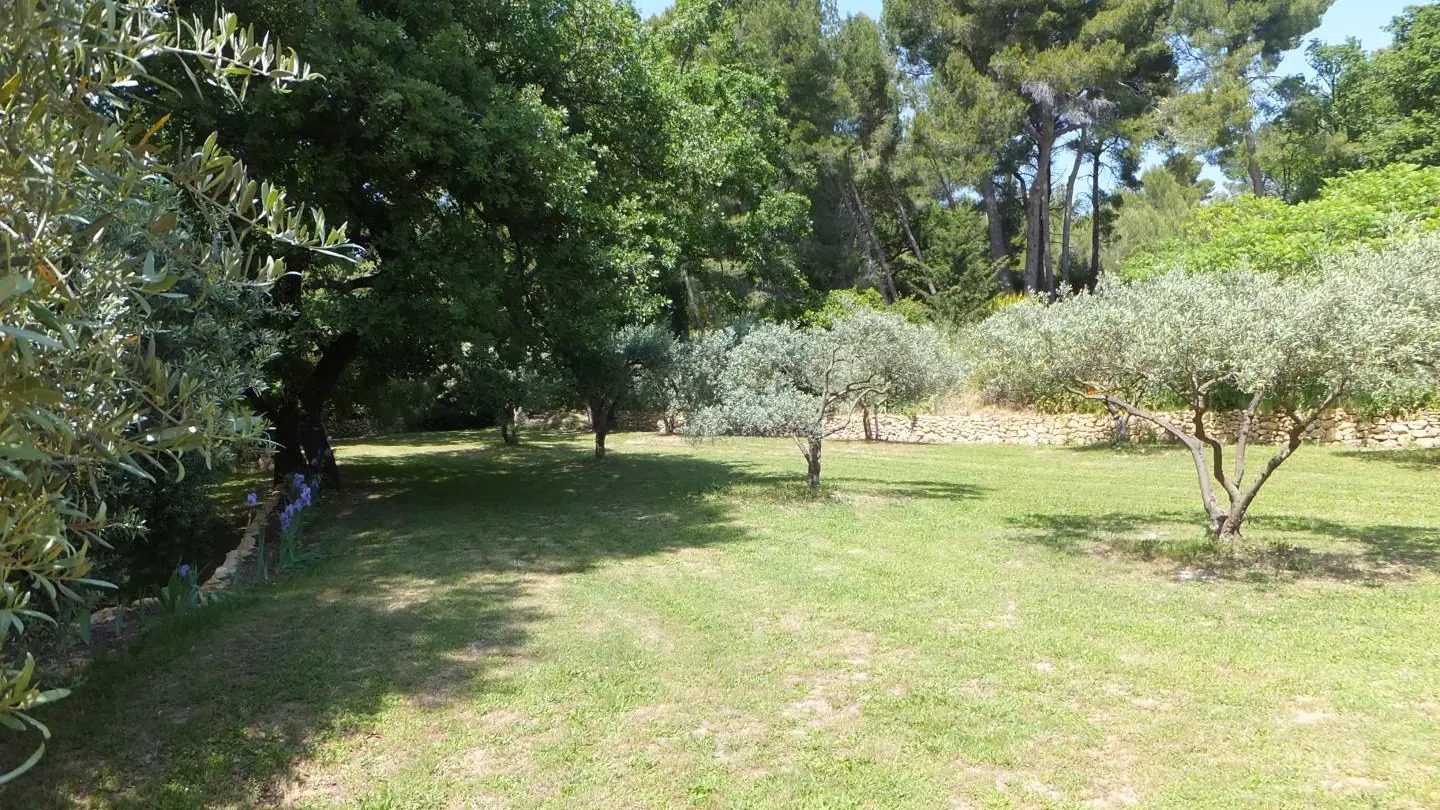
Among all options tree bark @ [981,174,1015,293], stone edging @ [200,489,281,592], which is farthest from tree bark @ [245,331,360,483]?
tree bark @ [981,174,1015,293]

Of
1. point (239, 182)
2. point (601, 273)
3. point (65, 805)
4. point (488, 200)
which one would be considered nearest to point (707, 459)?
point (601, 273)

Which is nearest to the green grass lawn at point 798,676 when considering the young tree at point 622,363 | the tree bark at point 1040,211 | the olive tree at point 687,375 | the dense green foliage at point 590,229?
the dense green foliage at point 590,229

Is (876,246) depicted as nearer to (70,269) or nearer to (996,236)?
(996,236)

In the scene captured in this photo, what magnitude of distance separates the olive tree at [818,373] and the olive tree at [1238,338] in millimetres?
3174

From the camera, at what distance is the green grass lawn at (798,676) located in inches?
152

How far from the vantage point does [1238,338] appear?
7402 mm

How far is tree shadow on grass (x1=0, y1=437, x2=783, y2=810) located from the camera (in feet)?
12.9

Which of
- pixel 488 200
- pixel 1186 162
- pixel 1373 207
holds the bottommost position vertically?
pixel 488 200

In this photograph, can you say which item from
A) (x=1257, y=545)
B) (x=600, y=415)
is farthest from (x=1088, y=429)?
(x=1257, y=545)

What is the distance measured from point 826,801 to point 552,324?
8597mm

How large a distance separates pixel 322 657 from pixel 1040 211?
29343 millimetres

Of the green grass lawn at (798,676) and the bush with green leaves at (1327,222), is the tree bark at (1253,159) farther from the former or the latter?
the green grass lawn at (798,676)

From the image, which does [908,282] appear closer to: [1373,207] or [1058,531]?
[1373,207]

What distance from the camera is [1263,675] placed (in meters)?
4.99
